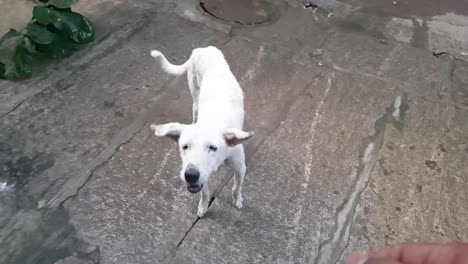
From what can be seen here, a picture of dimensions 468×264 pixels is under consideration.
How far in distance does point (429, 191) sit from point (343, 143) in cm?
74

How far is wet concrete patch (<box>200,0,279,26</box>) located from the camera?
5.58 m

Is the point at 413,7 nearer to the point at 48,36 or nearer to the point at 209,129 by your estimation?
the point at 48,36

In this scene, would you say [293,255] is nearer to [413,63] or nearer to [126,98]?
[126,98]

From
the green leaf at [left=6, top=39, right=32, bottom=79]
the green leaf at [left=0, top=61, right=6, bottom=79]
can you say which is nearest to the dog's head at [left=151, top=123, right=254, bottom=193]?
the green leaf at [left=6, top=39, right=32, bottom=79]

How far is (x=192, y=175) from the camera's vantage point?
2613mm

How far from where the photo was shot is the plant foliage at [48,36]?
14.8 feet

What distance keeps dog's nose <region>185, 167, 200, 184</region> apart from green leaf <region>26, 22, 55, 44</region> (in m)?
2.68

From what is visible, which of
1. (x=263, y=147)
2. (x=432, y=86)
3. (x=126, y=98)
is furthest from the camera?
(x=432, y=86)

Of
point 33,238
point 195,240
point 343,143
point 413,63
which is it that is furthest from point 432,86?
point 33,238

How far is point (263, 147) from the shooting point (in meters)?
3.98

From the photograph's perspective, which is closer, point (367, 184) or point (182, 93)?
point (367, 184)

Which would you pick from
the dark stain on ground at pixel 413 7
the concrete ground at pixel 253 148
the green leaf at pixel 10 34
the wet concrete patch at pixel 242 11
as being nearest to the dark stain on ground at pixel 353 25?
the concrete ground at pixel 253 148

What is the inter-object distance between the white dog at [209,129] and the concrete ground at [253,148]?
323 millimetres

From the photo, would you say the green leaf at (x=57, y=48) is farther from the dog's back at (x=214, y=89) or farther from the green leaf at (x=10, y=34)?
the dog's back at (x=214, y=89)
